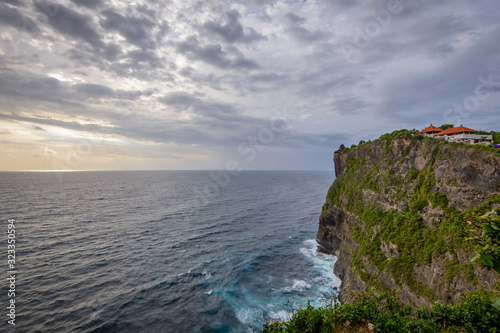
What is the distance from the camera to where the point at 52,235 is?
2375 inches

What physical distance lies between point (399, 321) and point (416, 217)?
27.5 m

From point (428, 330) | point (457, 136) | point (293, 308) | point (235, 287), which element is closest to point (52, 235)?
point (235, 287)

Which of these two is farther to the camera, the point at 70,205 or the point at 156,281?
the point at 70,205

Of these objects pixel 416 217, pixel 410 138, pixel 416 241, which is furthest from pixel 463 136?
A: pixel 416 241

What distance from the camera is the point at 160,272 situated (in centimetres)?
4700

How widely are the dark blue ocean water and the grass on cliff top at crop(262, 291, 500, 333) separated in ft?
86.8

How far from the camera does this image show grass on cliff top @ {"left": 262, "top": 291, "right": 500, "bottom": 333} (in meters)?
10.3

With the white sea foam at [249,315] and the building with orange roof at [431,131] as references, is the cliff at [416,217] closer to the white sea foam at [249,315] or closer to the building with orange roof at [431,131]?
the building with orange roof at [431,131]

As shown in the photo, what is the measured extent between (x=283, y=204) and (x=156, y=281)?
80.2 meters

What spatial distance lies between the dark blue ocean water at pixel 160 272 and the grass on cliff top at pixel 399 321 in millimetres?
26468

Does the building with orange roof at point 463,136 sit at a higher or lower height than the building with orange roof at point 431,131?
lower

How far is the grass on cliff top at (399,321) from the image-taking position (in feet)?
33.7

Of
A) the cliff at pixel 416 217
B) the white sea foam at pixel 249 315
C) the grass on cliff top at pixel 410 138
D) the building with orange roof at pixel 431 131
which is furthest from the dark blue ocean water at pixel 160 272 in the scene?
the building with orange roof at pixel 431 131

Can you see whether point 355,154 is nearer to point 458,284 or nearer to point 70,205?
point 458,284
